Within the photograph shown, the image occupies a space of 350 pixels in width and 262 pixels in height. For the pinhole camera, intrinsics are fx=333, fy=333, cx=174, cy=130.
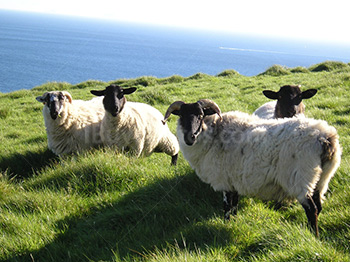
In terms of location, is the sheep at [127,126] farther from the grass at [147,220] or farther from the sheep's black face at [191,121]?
the sheep's black face at [191,121]

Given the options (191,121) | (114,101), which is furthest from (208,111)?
(114,101)

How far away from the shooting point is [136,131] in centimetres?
643

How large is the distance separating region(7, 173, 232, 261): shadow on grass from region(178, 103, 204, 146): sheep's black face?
2.14ft

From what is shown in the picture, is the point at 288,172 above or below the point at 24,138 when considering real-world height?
above

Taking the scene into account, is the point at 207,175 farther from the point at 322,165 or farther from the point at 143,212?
the point at 322,165

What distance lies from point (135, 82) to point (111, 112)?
12551 millimetres

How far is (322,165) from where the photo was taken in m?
3.40

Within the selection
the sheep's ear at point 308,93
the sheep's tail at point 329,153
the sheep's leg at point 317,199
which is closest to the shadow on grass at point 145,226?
the sheep's leg at point 317,199

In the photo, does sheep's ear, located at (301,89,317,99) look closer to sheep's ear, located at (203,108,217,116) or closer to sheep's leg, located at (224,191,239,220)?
sheep's ear, located at (203,108,217,116)

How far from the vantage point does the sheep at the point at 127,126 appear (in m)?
6.25

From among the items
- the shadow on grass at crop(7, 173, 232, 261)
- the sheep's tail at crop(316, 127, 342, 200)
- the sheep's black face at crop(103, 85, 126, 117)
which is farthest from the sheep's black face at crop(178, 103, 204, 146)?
the sheep's black face at crop(103, 85, 126, 117)

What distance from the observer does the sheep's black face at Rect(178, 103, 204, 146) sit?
400 cm

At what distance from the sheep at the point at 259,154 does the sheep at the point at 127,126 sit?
6.62 ft

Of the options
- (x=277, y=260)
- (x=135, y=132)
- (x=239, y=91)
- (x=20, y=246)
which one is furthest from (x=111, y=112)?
(x=239, y=91)
